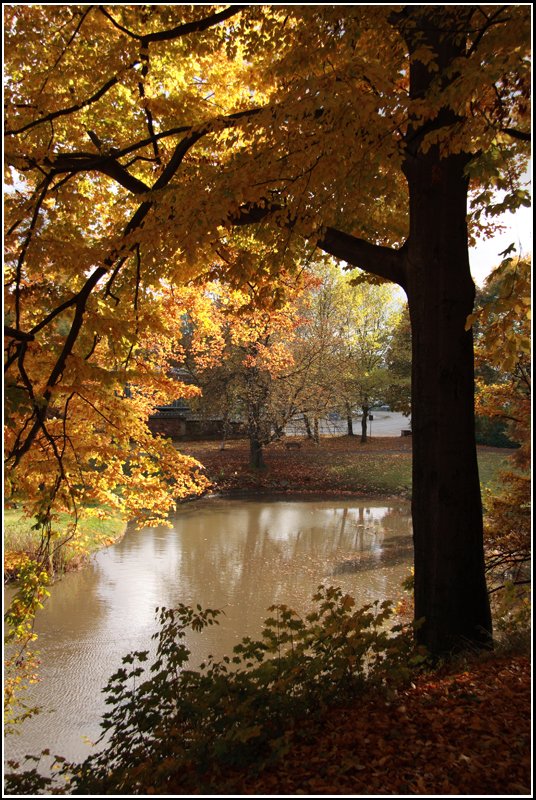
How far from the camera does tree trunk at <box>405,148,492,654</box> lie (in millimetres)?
4684

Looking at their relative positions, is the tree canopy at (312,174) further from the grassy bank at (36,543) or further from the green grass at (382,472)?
the green grass at (382,472)

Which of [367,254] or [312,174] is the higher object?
[312,174]

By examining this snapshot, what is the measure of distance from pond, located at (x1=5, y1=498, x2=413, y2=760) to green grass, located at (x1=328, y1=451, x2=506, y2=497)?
2.88m

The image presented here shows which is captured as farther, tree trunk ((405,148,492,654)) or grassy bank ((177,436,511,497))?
grassy bank ((177,436,511,497))

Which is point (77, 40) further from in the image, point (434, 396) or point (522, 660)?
point (522, 660)

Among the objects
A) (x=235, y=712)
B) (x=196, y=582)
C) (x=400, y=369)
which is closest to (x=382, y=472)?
(x=400, y=369)

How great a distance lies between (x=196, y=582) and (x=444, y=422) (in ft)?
25.2

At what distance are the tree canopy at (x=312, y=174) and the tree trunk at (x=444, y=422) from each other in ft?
0.05

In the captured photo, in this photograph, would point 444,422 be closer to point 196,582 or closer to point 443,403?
point 443,403

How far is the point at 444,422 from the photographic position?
475cm

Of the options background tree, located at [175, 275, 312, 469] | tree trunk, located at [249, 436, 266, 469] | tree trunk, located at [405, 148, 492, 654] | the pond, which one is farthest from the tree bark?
tree trunk, located at [249, 436, 266, 469]

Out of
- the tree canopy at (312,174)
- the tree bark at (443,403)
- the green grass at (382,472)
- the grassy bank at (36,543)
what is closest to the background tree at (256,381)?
the green grass at (382,472)

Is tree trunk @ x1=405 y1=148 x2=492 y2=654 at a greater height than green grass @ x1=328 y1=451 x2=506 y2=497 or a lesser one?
greater

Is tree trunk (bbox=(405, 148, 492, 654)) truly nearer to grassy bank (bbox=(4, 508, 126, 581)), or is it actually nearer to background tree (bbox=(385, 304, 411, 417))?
grassy bank (bbox=(4, 508, 126, 581))
